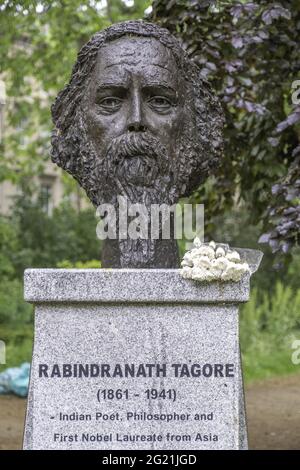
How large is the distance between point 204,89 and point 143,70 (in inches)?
22.7

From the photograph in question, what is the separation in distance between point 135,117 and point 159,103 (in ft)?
0.82

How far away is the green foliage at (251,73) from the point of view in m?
6.61

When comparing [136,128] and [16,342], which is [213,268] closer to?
[136,128]

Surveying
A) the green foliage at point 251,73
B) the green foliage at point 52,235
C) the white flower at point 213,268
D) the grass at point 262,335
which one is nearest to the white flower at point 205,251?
the white flower at point 213,268

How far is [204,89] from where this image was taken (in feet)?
17.8

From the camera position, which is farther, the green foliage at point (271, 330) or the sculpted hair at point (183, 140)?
the green foliage at point (271, 330)

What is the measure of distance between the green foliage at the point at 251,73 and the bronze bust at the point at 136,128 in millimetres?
1057

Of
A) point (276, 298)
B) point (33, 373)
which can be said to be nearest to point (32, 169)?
point (276, 298)

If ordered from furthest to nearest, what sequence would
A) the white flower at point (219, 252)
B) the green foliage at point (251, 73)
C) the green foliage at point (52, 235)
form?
the green foliage at point (52, 235) < the green foliage at point (251, 73) < the white flower at point (219, 252)

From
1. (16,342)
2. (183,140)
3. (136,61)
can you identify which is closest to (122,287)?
(183,140)

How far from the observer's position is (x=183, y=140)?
5188mm

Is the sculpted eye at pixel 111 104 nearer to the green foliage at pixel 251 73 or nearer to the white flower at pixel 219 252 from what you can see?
the white flower at pixel 219 252

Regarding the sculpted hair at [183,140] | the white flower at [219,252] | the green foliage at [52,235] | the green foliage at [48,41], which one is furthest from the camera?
the green foliage at [52,235]

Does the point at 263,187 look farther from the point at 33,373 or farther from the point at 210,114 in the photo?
the point at 33,373
